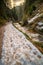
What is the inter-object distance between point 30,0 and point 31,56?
80.2 ft

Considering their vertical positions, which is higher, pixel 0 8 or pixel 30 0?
pixel 30 0

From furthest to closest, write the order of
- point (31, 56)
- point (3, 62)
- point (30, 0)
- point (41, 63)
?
point (30, 0)
point (31, 56)
point (3, 62)
point (41, 63)

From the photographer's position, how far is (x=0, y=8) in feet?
138

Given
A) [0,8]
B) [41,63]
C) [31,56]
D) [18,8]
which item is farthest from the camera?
[18,8]

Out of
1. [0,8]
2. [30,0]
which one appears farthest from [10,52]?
[0,8]

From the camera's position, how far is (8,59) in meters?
8.58

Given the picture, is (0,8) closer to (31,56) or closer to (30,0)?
(30,0)

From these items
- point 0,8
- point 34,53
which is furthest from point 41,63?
point 0,8

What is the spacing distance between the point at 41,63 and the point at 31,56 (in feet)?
4.02

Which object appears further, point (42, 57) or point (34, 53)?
point (34, 53)

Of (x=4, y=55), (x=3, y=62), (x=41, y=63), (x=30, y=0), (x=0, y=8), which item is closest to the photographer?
(x=41, y=63)

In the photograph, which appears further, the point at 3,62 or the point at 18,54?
the point at 18,54

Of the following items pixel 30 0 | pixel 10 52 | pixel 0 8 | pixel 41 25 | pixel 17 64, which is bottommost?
pixel 0 8

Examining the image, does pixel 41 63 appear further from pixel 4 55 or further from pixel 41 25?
pixel 41 25
